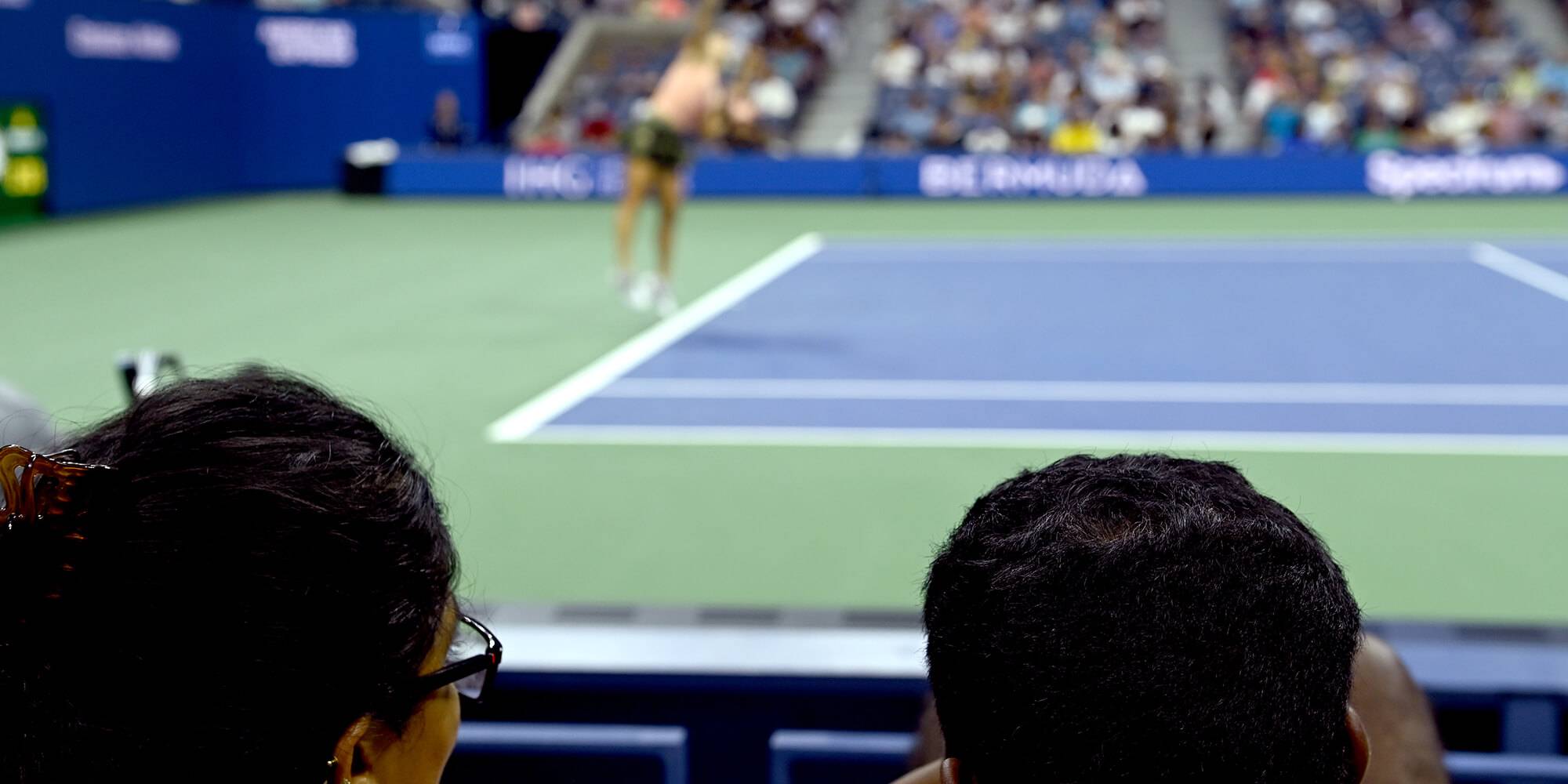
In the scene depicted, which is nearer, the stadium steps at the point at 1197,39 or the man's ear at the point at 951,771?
the man's ear at the point at 951,771

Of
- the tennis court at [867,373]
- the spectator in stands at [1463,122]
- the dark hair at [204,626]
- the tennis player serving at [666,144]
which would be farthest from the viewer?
the spectator in stands at [1463,122]

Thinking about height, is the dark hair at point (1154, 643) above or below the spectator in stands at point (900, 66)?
above

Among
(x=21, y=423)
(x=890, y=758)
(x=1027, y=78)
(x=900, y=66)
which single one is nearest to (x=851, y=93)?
(x=900, y=66)

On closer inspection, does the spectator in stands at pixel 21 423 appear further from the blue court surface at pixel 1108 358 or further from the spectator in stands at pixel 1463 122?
the spectator in stands at pixel 1463 122

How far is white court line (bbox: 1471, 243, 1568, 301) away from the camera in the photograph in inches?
436

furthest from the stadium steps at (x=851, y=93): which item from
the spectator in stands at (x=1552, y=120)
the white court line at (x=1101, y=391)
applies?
the white court line at (x=1101, y=391)

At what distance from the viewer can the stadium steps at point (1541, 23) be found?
24625mm

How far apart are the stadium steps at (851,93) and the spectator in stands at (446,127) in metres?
4.63

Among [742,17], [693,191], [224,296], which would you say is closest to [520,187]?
[693,191]

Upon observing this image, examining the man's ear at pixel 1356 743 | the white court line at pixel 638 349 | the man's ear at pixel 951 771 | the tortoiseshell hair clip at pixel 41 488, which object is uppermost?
the tortoiseshell hair clip at pixel 41 488

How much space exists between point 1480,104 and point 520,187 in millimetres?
12023

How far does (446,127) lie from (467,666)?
74.1ft

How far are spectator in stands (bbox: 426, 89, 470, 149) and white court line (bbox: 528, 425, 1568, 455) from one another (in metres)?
16.9

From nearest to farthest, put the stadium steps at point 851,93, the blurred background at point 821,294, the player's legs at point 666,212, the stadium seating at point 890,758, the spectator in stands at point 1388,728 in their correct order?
the spectator in stands at point 1388,728
the stadium seating at point 890,758
the blurred background at point 821,294
the player's legs at point 666,212
the stadium steps at point 851,93
